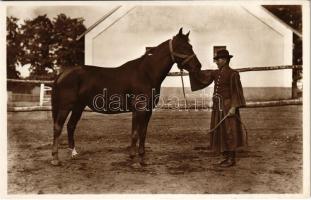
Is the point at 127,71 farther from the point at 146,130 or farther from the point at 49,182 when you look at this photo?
the point at 49,182

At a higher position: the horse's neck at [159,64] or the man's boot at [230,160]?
the horse's neck at [159,64]

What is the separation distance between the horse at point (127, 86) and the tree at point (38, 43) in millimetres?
507

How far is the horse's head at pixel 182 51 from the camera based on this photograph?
334cm

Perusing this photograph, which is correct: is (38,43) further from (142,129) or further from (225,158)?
(225,158)

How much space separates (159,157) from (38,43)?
6.73 ft

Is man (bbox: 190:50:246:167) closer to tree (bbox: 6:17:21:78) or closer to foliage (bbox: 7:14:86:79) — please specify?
foliage (bbox: 7:14:86:79)

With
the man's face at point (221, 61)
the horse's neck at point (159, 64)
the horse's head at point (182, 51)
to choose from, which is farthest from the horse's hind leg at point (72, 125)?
the man's face at point (221, 61)

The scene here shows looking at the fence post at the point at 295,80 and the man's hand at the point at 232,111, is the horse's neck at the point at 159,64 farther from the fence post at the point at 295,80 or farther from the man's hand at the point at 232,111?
the fence post at the point at 295,80

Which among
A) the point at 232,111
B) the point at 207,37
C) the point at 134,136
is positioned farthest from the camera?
the point at 207,37

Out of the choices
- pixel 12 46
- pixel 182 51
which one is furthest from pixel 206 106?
pixel 12 46

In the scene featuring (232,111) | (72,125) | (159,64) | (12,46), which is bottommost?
(72,125)

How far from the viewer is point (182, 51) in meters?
3.35

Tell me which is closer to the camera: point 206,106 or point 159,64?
point 159,64

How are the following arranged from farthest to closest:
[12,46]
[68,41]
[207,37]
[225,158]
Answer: [68,41] < [12,46] < [207,37] < [225,158]
